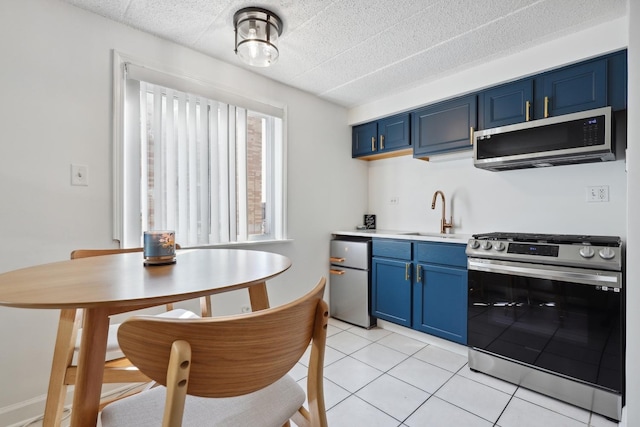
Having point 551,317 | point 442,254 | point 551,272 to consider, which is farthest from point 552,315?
point 442,254

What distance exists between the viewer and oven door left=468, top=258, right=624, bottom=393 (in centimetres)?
167

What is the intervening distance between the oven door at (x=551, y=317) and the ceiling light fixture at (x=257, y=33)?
2.01 metres

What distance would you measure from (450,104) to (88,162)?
110 inches

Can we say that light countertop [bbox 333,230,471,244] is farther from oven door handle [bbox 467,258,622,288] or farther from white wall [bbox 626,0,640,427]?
white wall [bbox 626,0,640,427]

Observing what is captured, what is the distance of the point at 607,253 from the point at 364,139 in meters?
2.32

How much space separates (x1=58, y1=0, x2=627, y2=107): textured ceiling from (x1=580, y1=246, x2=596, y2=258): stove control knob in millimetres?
1418

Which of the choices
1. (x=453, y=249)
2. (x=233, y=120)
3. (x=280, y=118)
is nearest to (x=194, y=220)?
(x=233, y=120)

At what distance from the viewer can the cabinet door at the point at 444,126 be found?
2.58 metres

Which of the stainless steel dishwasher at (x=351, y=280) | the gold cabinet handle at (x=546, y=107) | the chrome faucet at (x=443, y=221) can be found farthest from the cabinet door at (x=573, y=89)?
the stainless steel dishwasher at (x=351, y=280)

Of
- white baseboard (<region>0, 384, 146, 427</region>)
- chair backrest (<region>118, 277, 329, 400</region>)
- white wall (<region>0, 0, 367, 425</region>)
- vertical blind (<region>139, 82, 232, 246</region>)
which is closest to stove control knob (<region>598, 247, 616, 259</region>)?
chair backrest (<region>118, 277, 329, 400</region>)

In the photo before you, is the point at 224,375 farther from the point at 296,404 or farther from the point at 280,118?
the point at 280,118

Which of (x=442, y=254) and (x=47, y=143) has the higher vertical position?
(x=47, y=143)

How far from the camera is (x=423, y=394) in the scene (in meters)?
1.89

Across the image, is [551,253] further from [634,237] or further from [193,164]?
[193,164]
